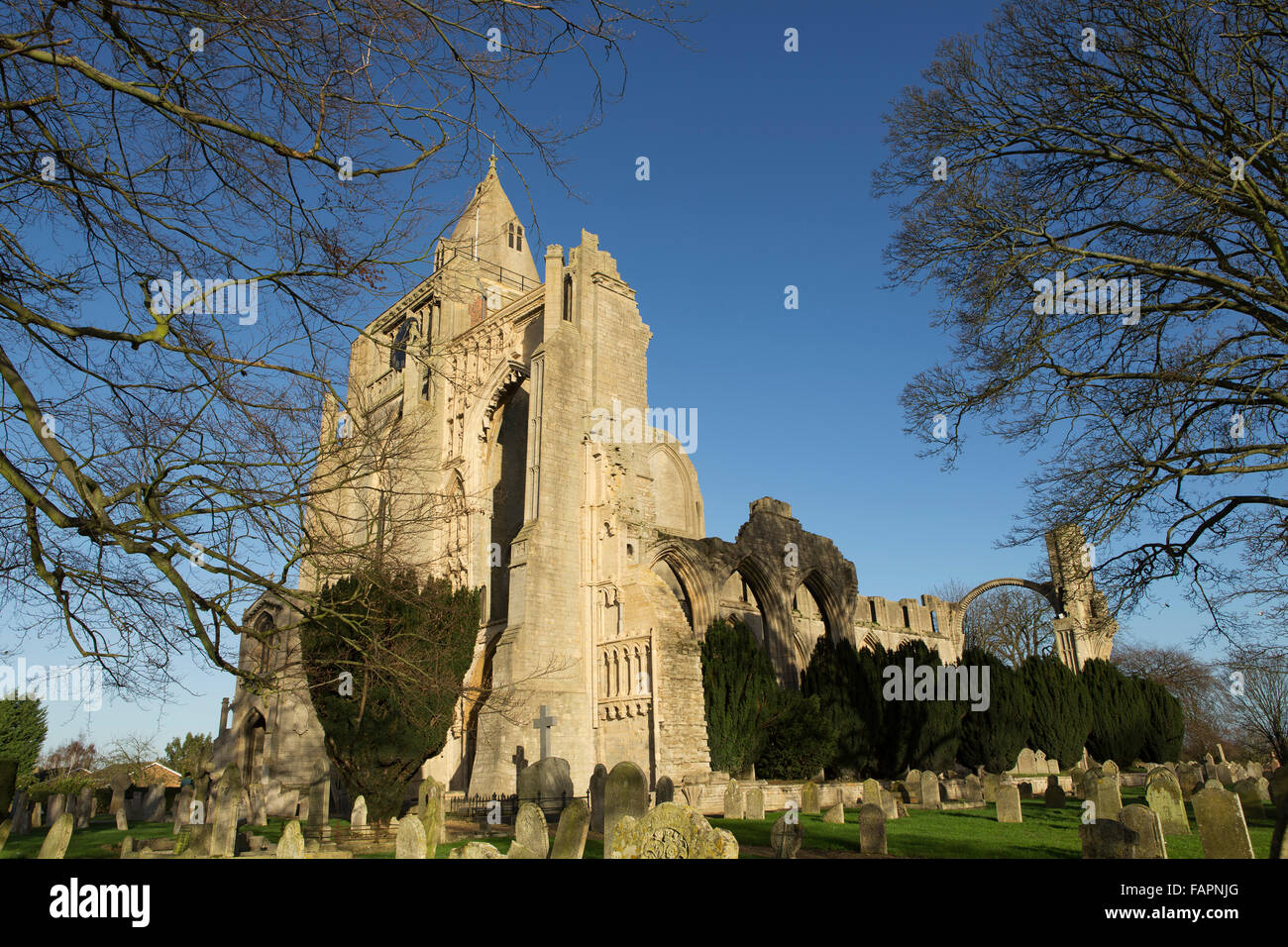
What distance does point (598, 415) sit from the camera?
70.4 ft

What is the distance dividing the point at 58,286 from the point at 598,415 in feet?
54.3

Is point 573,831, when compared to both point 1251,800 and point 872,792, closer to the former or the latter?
point 872,792

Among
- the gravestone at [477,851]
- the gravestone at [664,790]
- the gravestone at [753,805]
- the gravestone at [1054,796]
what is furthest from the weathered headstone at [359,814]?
the gravestone at [1054,796]

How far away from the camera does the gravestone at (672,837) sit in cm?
579

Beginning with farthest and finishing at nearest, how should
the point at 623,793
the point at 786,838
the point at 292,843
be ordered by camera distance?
the point at 292,843, the point at 623,793, the point at 786,838

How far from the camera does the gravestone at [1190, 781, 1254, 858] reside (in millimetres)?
7035

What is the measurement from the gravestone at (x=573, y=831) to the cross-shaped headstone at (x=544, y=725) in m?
10.4

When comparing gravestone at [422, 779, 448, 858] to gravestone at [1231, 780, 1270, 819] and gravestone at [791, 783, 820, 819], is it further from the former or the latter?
gravestone at [1231, 780, 1270, 819]

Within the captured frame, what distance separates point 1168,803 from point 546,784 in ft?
29.3

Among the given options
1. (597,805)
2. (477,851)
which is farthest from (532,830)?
(597,805)

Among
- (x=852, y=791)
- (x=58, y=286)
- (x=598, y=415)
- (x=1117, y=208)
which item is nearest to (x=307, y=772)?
→ (x=598, y=415)

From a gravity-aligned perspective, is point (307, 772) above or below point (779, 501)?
below

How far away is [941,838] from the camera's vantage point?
10.7 meters
